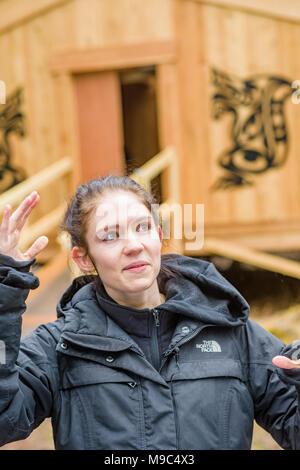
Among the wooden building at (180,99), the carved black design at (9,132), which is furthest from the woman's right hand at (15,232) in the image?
the carved black design at (9,132)

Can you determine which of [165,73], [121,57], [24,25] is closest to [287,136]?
[165,73]

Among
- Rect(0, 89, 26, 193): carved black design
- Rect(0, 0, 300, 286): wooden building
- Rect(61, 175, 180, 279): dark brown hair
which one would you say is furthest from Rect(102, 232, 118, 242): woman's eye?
Rect(0, 89, 26, 193): carved black design

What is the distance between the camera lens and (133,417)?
1.32 metres

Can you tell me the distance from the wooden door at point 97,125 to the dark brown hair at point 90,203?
509 centimetres

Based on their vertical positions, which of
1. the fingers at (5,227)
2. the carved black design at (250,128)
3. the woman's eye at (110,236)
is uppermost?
the carved black design at (250,128)

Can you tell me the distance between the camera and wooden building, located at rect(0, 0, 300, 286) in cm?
630

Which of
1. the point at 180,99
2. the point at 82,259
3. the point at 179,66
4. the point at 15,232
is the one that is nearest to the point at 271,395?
the point at 82,259

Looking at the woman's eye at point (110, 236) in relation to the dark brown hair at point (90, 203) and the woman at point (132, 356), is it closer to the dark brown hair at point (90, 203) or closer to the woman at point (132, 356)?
the woman at point (132, 356)

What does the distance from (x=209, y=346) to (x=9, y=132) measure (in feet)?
18.7

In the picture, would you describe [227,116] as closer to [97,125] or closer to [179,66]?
[179,66]

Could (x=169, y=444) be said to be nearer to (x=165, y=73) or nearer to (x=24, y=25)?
(x=165, y=73)

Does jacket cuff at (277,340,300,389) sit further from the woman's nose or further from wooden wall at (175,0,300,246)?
wooden wall at (175,0,300,246)

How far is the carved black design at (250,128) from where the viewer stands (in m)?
6.34

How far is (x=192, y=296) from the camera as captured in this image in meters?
1.49
